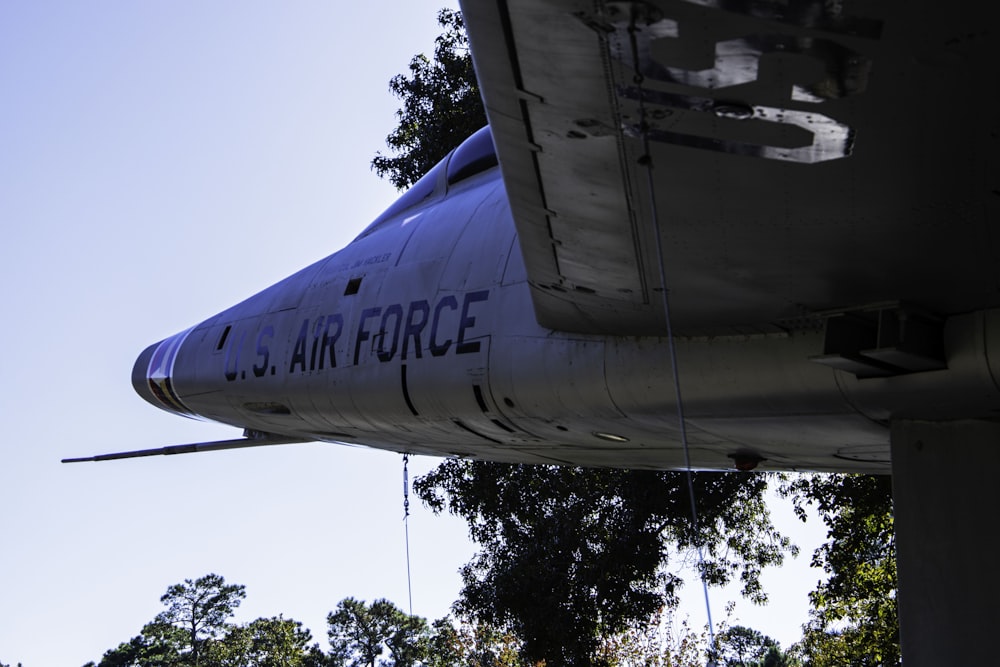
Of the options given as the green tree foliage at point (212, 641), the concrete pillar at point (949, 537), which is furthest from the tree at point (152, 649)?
the concrete pillar at point (949, 537)

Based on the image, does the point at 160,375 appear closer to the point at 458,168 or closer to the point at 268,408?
the point at 268,408

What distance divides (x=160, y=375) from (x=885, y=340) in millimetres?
7926

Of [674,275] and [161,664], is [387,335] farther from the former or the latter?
[161,664]

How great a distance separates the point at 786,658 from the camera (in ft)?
238

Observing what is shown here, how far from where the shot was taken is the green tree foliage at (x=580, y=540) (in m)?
21.6

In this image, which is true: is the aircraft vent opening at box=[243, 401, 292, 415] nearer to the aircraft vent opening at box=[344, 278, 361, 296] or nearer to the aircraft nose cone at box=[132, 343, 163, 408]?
the aircraft vent opening at box=[344, 278, 361, 296]

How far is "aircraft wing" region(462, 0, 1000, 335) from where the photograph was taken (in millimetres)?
2936

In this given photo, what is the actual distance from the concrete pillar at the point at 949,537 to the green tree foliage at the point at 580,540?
15.5 m

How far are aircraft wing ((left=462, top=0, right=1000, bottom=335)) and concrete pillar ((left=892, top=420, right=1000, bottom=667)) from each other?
1244 millimetres

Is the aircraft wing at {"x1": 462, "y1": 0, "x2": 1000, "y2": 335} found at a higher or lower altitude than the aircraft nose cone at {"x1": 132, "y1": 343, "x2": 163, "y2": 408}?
lower

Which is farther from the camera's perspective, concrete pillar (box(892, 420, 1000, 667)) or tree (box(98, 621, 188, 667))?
tree (box(98, 621, 188, 667))

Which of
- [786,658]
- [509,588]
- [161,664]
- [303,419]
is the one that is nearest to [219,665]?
[161,664]

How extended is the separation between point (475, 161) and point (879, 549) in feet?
46.0

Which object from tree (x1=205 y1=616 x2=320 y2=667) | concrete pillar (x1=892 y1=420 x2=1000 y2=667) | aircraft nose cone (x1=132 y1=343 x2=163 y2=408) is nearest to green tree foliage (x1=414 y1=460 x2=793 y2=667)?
aircraft nose cone (x1=132 y1=343 x2=163 y2=408)
